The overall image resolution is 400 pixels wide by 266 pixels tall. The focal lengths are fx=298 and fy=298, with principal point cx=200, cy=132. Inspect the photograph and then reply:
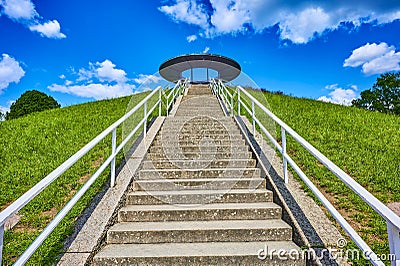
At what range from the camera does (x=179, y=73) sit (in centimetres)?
1739

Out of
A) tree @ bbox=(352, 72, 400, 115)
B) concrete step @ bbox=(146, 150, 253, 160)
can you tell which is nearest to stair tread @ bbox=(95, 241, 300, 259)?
concrete step @ bbox=(146, 150, 253, 160)

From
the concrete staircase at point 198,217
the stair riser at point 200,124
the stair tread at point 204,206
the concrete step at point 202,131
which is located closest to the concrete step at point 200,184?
the concrete staircase at point 198,217

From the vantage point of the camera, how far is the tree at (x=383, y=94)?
35.5 meters

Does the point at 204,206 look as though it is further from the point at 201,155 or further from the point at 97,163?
the point at 97,163

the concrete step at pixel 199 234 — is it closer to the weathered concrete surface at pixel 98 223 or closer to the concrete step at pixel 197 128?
the weathered concrete surface at pixel 98 223

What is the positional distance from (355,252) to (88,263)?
244 cm

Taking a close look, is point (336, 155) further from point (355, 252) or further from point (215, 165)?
point (355, 252)

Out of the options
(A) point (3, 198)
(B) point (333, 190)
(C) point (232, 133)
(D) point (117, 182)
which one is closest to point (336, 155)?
(B) point (333, 190)

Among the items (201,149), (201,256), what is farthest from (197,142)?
(201,256)

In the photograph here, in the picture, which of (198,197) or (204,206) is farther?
(198,197)

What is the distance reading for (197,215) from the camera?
355cm

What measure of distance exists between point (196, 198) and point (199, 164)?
3.30 ft

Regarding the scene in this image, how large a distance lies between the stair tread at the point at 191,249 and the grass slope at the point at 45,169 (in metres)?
0.55
